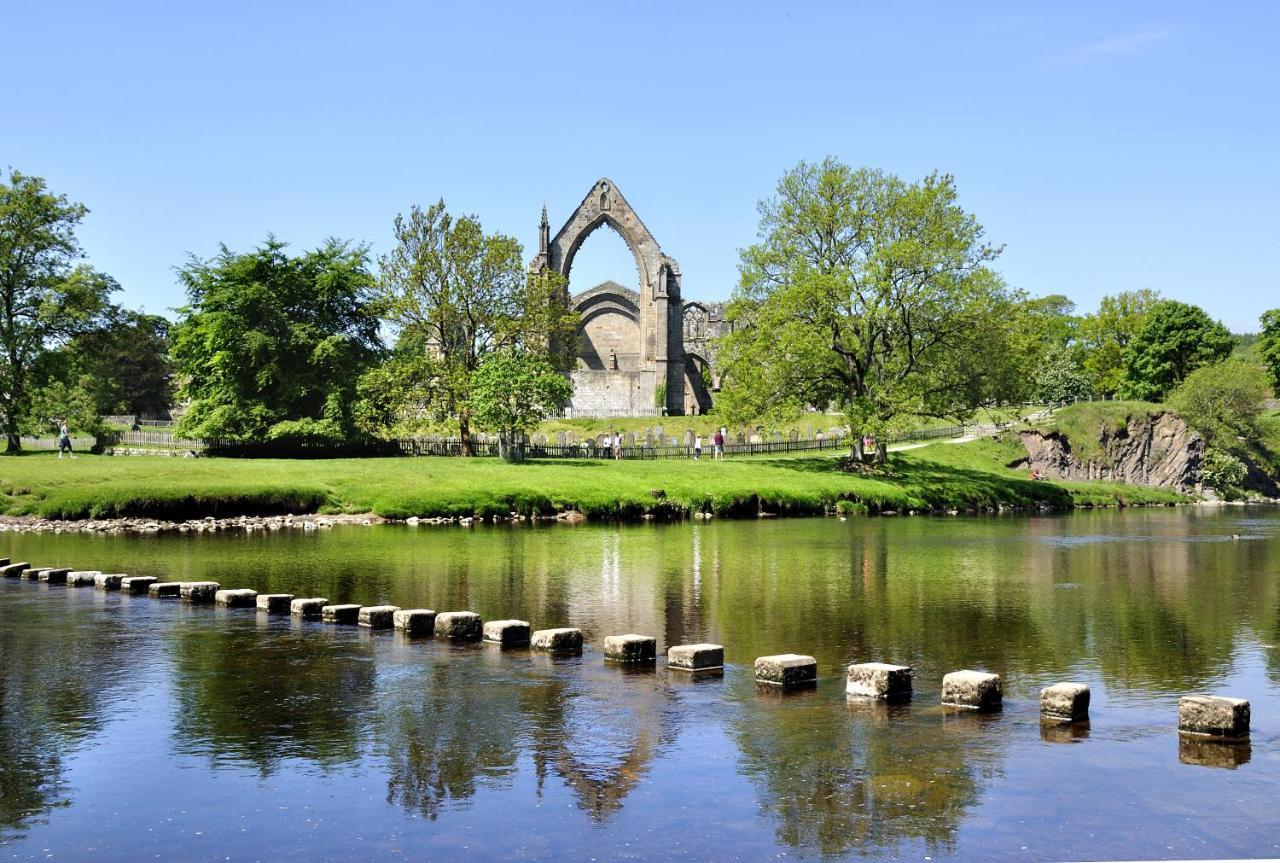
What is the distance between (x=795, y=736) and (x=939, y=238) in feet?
168

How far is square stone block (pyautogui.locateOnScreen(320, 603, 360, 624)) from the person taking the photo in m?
22.5

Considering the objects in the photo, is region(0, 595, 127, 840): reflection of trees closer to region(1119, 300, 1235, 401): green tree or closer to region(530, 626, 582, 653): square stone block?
region(530, 626, 582, 653): square stone block

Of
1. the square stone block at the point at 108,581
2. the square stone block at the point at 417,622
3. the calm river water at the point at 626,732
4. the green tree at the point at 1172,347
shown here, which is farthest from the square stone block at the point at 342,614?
the green tree at the point at 1172,347

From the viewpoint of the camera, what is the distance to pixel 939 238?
6184 cm

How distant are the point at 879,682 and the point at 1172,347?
342 ft

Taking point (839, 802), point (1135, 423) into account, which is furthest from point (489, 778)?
point (1135, 423)

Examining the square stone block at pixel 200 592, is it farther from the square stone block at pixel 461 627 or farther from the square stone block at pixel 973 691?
the square stone block at pixel 973 691

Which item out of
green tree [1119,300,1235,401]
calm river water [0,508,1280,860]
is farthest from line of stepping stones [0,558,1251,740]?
green tree [1119,300,1235,401]

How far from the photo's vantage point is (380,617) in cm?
2198

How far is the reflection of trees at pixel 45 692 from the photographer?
40.4ft

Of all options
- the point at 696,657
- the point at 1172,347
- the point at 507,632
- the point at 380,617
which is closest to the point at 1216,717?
the point at 696,657

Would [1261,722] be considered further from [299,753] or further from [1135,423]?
[1135,423]

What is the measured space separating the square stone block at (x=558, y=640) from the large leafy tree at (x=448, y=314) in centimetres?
4365

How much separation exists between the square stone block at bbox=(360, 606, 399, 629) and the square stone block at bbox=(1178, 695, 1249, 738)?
1289 centimetres
